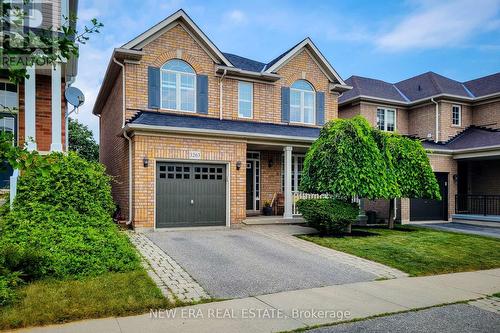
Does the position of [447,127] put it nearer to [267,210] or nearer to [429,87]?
[429,87]

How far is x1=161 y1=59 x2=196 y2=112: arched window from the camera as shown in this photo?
1407 centimetres

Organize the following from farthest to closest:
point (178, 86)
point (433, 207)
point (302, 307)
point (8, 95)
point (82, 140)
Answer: point (82, 140) < point (433, 207) < point (178, 86) < point (8, 95) < point (302, 307)

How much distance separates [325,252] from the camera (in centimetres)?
964

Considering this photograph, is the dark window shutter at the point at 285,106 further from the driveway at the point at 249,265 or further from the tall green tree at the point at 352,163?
the driveway at the point at 249,265

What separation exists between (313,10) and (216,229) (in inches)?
460

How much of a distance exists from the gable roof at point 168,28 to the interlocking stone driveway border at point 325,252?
7.00 metres

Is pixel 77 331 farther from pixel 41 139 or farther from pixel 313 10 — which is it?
pixel 313 10

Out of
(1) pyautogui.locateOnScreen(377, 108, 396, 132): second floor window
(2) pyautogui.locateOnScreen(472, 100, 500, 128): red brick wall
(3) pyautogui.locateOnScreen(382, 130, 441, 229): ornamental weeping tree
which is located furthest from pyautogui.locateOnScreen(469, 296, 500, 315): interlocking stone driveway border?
(2) pyautogui.locateOnScreen(472, 100, 500, 128): red brick wall

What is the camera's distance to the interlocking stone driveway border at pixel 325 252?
26.0 feet

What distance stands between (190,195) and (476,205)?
16.1 meters

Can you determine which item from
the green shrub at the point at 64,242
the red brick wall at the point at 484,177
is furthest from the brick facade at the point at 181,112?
the red brick wall at the point at 484,177

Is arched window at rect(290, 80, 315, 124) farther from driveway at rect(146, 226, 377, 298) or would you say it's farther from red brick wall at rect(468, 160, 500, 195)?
red brick wall at rect(468, 160, 500, 195)

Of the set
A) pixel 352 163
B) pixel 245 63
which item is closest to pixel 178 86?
pixel 245 63

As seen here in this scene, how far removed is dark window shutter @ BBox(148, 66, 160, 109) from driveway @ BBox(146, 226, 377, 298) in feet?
17.1
